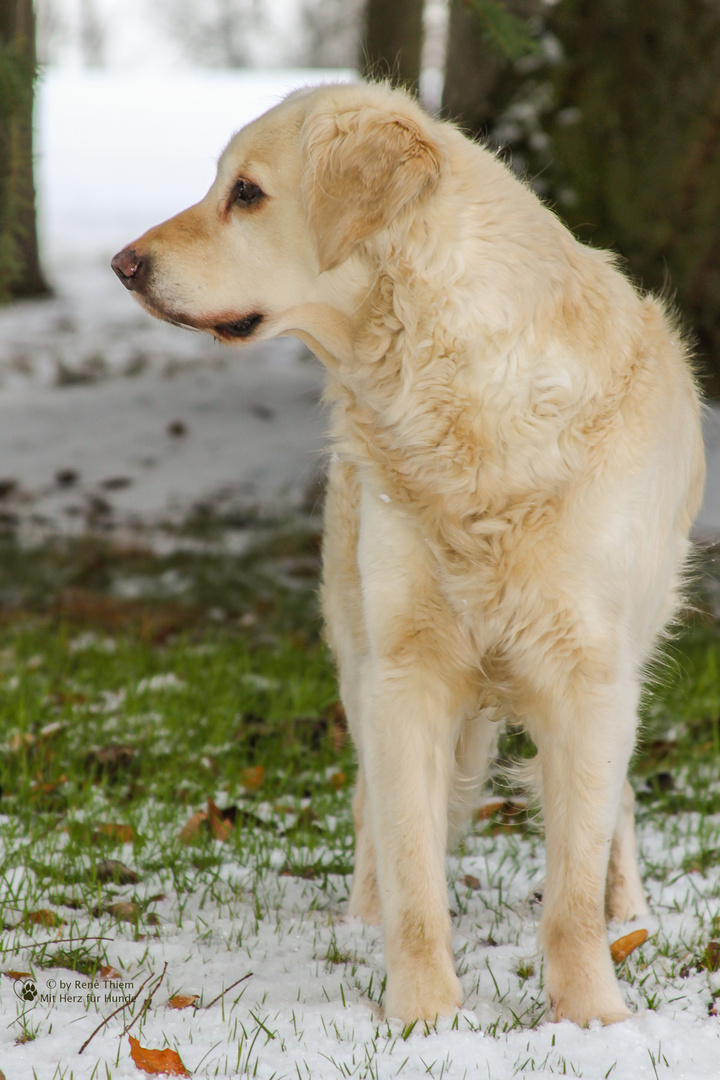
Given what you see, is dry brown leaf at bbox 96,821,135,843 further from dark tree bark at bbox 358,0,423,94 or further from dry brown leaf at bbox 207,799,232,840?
dark tree bark at bbox 358,0,423,94

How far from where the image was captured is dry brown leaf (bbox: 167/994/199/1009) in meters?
2.15

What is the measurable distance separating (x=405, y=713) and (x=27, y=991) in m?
0.95

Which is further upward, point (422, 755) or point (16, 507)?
point (422, 755)

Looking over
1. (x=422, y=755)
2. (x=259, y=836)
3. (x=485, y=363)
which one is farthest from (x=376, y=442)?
(x=259, y=836)

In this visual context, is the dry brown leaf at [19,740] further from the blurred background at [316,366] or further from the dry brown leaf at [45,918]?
the blurred background at [316,366]

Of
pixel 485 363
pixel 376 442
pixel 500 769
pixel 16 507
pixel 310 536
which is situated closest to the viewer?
pixel 485 363

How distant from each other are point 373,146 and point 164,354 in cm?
878

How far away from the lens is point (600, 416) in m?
2.29

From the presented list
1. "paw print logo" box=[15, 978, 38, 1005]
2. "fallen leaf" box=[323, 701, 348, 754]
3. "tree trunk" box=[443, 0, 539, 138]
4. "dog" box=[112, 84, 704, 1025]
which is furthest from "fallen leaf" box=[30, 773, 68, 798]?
"tree trunk" box=[443, 0, 539, 138]

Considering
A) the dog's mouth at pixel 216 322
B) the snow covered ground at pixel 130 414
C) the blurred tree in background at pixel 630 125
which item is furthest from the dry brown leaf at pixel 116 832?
the blurred tree in background at pixel 630 125

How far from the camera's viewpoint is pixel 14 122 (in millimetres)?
3609

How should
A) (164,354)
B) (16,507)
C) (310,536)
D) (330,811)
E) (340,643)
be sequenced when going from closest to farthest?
1. (340,643)
2. (330,811)
3. (310,536)
4. (16,507)
5. (164,354)

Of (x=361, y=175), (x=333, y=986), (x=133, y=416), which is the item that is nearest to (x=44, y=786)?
(x=333, y=986)

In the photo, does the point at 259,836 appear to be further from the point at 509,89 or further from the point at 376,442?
the point at 509,89
